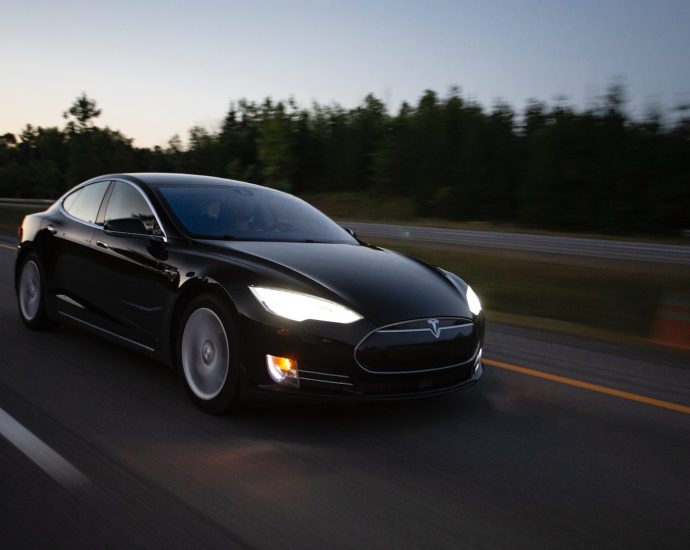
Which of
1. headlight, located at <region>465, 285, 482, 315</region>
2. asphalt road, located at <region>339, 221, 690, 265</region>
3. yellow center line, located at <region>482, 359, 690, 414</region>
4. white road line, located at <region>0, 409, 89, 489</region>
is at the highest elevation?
headlight, located at <region>465, 285, 482, 315</region>

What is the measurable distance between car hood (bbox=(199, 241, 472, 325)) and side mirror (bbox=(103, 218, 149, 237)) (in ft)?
1.73

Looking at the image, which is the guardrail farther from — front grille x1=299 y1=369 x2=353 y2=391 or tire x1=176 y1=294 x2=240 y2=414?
front grille x1=299 y1=369 x2=353 y2=391

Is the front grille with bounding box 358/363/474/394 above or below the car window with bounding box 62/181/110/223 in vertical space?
below

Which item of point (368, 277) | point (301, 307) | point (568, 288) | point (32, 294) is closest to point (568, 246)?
point (568, 288)

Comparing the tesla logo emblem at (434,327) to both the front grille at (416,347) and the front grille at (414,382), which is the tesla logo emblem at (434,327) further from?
the front grille at (414,382)

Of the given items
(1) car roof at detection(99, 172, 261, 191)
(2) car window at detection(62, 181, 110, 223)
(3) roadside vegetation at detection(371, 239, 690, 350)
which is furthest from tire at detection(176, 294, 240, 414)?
(3) roadside vegetation at detection(371, 239, 690, 350)

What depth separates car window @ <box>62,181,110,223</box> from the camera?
6453 millimetres

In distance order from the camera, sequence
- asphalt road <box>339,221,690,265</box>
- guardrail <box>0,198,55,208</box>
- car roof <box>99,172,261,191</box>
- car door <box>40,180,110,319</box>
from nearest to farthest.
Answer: car roof <box>99,172,261,191</box> → car door <box>40,180,110,319</box> → asphalt road <box>339,221,690,265</box> → guardrail <box>0,198,55,208</box>

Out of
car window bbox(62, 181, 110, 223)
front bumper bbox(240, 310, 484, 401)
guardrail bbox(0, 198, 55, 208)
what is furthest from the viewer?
guardrail bbox(0, 198, 55, 208)

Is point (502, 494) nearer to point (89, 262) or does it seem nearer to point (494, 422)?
point (494, 422)

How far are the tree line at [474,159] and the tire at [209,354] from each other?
31254 mm

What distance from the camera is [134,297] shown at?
5.45m

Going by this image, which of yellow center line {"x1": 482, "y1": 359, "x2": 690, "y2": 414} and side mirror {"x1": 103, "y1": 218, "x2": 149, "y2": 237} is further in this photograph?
side mirror {"x1": 103, "y1": 218, "x2": 149, "y2": 237}

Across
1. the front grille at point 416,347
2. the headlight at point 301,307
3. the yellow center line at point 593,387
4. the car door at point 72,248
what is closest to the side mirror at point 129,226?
the car door at point 72,248
